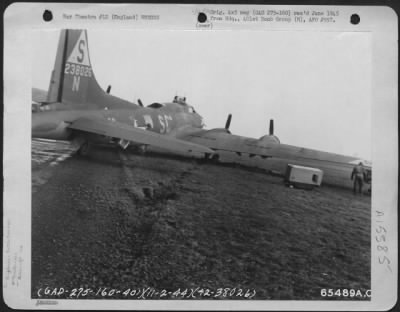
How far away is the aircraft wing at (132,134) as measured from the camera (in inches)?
50.1

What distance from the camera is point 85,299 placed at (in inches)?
47.3

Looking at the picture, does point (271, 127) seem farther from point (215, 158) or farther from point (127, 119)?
point (127, 119)

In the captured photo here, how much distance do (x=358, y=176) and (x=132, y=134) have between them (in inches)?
29.9

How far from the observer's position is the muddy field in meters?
1.19

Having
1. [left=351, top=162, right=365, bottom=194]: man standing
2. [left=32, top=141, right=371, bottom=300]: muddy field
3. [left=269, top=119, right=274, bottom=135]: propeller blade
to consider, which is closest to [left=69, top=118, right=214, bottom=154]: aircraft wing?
[left=32, top=141, right=371, bottom=300]: muddy field

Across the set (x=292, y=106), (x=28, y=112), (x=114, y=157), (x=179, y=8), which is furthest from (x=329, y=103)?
(x=28, y=112)

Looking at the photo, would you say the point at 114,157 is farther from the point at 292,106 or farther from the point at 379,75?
the point at 379,75

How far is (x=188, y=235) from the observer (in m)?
1.21

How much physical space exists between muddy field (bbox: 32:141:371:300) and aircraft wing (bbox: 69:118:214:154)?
0.12 m

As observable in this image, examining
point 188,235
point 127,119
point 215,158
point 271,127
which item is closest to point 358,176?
point 271,127

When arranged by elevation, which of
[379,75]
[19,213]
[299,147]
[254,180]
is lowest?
[19,213]

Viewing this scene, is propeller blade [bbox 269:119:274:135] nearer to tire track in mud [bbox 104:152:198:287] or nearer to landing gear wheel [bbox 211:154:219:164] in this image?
landing gear wheel [bbox 211:154:219:164]

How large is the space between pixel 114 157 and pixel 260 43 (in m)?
0.61

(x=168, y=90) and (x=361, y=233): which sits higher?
(x=168, y=90)
